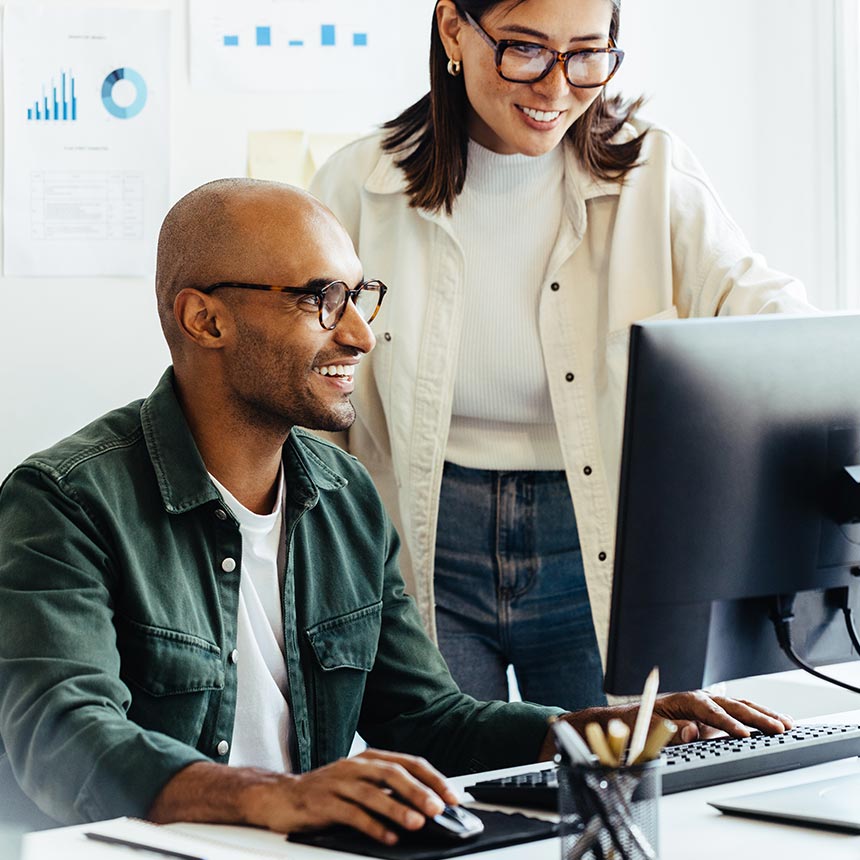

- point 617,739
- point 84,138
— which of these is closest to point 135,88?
point 84,138

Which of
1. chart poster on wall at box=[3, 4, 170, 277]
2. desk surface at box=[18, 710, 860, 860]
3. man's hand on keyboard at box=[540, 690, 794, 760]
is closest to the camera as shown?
desk surface at box=[18, 710, 860, 860]

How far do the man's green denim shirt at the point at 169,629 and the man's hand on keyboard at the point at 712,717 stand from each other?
0.14 m

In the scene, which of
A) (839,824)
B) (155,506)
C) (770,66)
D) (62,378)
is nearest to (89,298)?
(62,378)

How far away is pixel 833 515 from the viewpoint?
1099 millimetres

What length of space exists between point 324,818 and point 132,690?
38 centimetres

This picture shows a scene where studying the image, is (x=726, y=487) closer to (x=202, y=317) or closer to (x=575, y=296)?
(x=202, y=317)

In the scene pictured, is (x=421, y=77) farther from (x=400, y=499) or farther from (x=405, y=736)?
(x=405, y=736)

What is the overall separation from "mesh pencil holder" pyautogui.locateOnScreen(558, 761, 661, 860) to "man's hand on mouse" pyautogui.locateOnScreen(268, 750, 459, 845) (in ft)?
0.44

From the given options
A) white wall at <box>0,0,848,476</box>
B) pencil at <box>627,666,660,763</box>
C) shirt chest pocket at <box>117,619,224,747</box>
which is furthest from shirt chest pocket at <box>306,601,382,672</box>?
white wall at <box>0,0,848,476</box>

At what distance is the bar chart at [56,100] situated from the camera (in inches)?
98.3

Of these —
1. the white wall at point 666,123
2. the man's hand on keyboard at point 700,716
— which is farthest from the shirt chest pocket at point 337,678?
the white wall at point 666,123

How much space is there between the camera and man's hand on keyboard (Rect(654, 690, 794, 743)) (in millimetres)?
1310

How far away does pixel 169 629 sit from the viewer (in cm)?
134

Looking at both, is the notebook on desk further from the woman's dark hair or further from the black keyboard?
the woman's dark hair
